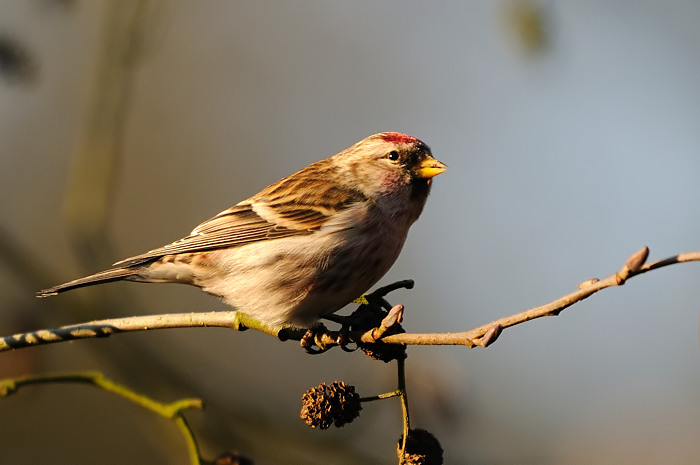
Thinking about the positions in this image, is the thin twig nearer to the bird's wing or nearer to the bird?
the bird

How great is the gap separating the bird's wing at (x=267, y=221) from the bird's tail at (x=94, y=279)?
118 mm

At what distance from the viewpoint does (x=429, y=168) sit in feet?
13.2

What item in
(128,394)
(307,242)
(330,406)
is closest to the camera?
(128,394)

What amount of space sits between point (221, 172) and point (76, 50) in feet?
6.77

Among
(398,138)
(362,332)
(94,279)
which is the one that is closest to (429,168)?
(398,138)

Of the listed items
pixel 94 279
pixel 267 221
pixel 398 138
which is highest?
pixel 398 138

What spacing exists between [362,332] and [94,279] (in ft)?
4.57

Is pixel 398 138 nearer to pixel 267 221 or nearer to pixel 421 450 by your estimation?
pixel 267 221

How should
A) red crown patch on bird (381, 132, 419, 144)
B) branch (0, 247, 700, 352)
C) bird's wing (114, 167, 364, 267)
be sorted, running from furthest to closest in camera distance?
red crown patch on bird (381, 132, 419, 144) → bird's wing (114, 167, 364, 267) → branch (0, 247, 700, 352)

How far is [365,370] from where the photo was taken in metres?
3.84

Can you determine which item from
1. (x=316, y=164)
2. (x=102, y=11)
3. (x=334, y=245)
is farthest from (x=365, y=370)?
(x=102, y=11)

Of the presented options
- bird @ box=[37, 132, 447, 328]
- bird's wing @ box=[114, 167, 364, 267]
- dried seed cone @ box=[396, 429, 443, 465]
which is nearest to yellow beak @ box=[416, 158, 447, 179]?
bird @ box=[37, 132, 447, 328]

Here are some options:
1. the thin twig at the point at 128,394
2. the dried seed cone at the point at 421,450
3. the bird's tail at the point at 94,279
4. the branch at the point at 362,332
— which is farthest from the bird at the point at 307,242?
the dried seed cone at the point at 421,450

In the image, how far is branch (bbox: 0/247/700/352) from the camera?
1.65m
